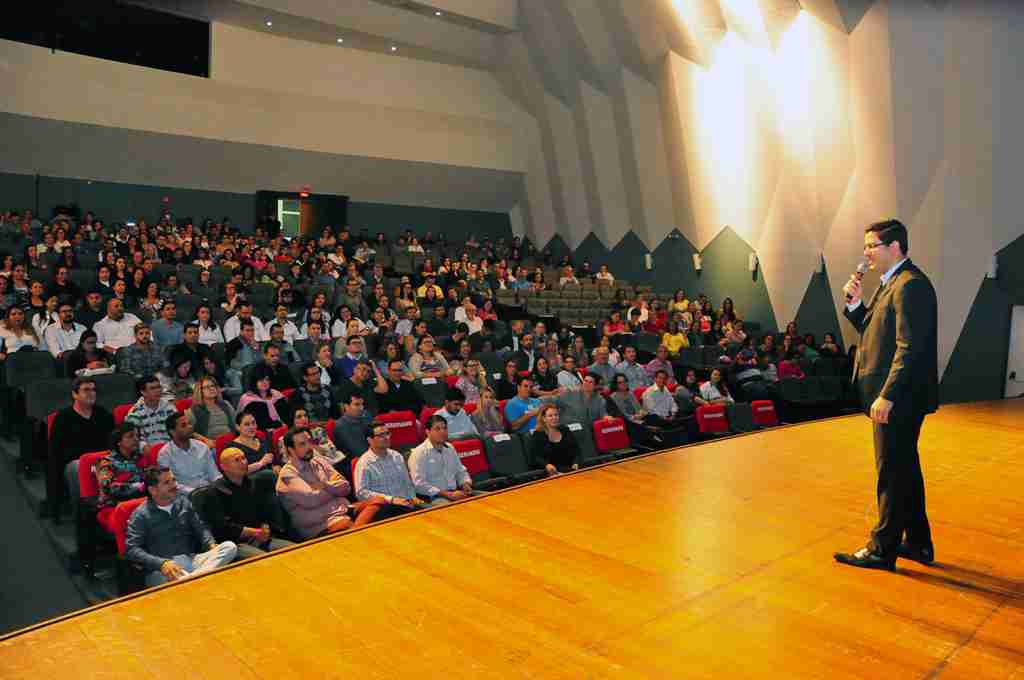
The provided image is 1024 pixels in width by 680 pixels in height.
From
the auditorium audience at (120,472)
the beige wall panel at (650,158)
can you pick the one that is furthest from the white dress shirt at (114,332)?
the beige wall panel at (650,158)

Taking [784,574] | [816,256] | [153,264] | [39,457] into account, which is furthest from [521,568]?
[816,256]

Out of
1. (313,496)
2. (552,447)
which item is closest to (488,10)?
(552,447)

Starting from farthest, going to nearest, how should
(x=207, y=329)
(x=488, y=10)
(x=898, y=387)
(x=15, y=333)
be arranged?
(x=488, y=10), (x=207, y=329), (x=15, y=333), (x=898, y=387)

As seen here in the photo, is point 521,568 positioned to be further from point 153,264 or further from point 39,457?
point 153,264

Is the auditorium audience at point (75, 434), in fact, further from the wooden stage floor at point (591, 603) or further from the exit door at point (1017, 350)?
the exit door at point (1017, 350)

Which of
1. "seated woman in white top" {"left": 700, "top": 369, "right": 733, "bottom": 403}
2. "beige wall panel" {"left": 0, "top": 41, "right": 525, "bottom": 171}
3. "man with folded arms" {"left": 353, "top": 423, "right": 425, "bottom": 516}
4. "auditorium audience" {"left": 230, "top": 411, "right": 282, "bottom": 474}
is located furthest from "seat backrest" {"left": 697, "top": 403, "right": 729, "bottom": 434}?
"beige wall panel" {"left": 0, "top": 41, "right": 525, "bottom": 171}

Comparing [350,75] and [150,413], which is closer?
[150,413]

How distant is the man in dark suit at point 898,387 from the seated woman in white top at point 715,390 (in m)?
4.65

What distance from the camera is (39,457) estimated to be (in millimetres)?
4242

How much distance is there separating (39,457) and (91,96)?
7.98 m

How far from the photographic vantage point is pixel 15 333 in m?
5.63

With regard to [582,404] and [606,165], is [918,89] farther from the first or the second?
[606,165]

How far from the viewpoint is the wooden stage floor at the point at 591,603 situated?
64.9 inches

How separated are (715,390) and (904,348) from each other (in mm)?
4881
